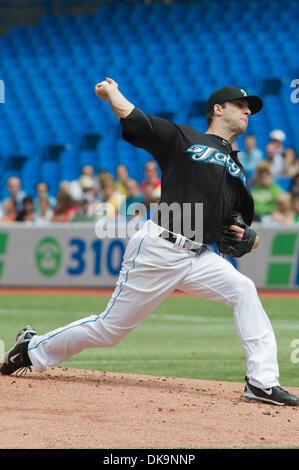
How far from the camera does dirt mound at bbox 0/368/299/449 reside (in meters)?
4.30

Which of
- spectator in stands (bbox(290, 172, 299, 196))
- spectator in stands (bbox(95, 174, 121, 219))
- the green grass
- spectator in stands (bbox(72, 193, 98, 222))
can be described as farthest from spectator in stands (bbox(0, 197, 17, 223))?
spectator in stands (bbox(290, 172, 299, 196))

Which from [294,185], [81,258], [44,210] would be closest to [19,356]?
[81,258]

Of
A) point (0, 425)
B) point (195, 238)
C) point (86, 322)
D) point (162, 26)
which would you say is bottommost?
point (0, 425)

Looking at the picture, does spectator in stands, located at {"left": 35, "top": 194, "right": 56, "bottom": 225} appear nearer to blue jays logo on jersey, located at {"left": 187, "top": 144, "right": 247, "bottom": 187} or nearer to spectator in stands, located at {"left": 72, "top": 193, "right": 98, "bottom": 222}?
spectator in stands, located at {"left": 72, "top": 193, "right": 98, "bottom": 222}

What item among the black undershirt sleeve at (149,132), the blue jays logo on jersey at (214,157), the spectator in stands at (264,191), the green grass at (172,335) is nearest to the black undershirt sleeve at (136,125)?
the black undershirt sleeve at (149,132)

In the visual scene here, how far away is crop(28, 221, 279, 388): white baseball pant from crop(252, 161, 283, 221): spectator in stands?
8.25m

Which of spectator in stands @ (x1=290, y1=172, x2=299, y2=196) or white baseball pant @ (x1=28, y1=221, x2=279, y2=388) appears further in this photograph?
spectator in stands @ (x1=290, y1=172, x2=299, y2=196)

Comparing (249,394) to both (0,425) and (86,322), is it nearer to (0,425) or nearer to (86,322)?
(86,322)

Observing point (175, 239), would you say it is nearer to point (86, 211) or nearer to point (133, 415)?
point (133, 415)

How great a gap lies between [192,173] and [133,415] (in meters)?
1.59

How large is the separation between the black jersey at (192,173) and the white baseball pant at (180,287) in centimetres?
16

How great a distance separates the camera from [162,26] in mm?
23078

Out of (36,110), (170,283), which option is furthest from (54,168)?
(170,283)
